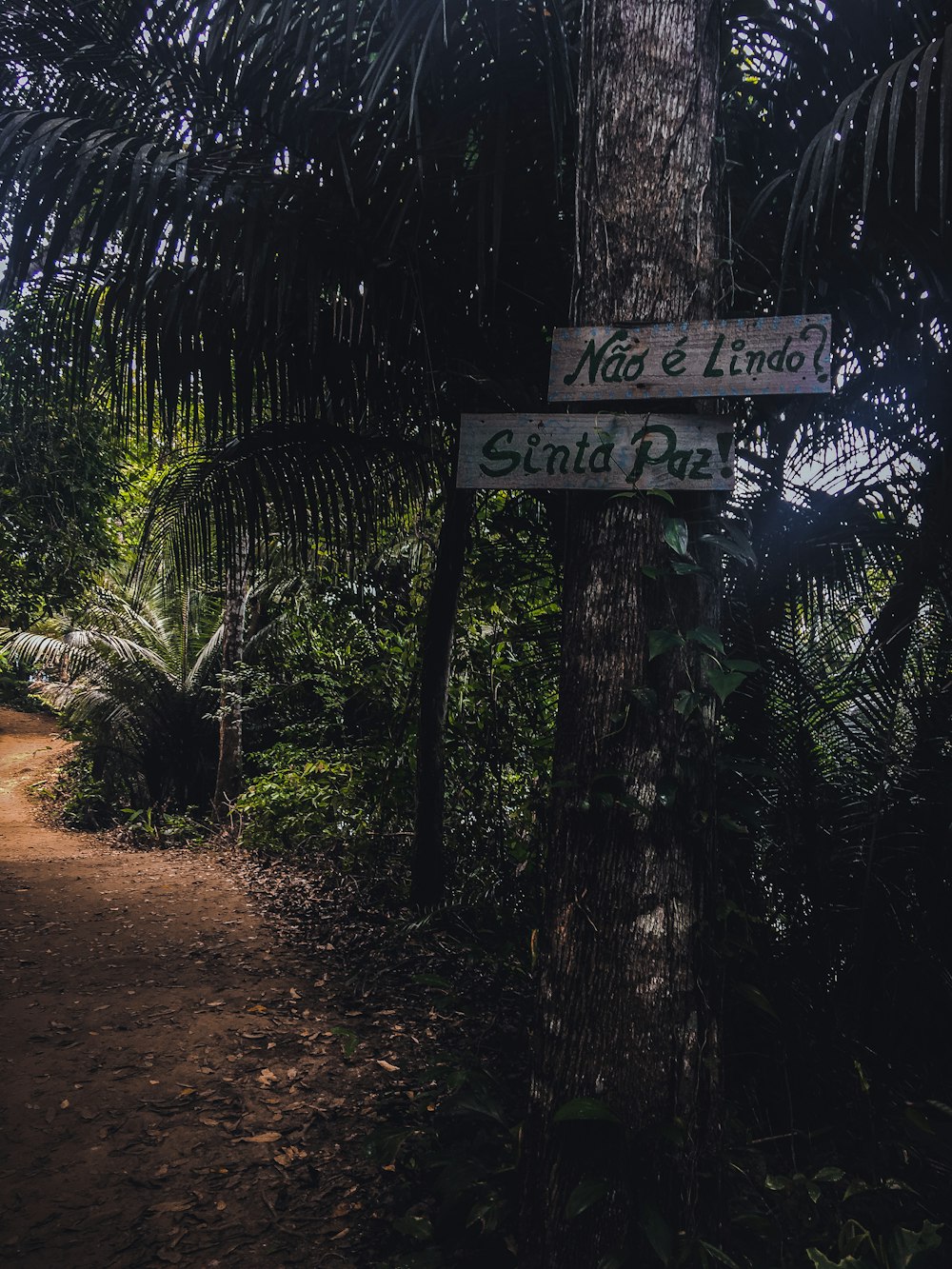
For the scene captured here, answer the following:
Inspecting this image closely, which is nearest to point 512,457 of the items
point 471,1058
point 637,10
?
point 637,10

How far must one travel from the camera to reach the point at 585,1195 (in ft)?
5.74

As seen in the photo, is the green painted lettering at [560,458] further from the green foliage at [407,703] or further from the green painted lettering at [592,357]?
the green foliage at [407,703]

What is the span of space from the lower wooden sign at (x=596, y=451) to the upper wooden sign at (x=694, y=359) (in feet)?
0.24

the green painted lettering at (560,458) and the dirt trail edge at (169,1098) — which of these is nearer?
the green painted lettering at (560,458)

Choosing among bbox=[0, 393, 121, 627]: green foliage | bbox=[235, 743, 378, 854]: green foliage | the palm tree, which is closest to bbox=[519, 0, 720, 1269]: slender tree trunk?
the palm tree

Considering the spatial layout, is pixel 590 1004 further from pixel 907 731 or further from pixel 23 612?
pixel 23 612

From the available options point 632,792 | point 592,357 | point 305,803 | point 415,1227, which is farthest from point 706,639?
point 305,803

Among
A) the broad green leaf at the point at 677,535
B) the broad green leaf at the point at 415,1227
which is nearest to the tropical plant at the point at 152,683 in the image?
the broad green leaf at the point at 415,1227

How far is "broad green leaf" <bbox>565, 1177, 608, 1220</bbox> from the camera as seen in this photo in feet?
5.66

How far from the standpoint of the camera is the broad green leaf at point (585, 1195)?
1.73 metres

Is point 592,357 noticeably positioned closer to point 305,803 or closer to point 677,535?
point 677,535

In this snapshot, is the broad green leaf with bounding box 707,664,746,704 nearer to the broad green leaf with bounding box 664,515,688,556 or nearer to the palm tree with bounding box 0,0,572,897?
the broad green leaf with bounding box 664,515,688,556

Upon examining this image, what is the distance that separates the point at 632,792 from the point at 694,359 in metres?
1.03

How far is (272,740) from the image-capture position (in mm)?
8961
